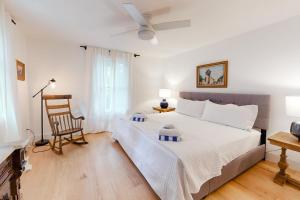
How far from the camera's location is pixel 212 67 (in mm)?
3252

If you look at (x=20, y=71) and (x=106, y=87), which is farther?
(x=106, y=87)

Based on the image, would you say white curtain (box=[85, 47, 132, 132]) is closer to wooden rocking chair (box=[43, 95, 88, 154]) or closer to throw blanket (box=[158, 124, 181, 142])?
wooden rocking chair (box=[43, 95, 88, 154])

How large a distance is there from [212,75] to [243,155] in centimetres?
183

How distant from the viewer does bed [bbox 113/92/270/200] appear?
138cm

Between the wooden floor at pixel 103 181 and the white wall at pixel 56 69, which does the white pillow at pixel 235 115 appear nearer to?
the wooden floor at pixel 103 181

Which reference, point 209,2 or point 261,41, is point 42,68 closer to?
point 209,2

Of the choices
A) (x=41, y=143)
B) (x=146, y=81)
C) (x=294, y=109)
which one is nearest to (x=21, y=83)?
(x=41, y=143)

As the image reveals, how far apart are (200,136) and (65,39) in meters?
3.25

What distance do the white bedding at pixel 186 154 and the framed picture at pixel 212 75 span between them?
1153mm

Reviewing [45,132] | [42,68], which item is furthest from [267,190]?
[42,68]

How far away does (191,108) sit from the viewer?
130 inches

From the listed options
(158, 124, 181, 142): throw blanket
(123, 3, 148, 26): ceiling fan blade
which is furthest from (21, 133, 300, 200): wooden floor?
(123, 3, 148, 26): ceiling fan blade

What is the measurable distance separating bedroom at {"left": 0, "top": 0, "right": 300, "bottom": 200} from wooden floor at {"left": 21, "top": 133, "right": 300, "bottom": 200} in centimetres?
2

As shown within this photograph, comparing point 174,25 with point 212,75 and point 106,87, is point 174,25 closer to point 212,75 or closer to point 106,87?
point 212,75
